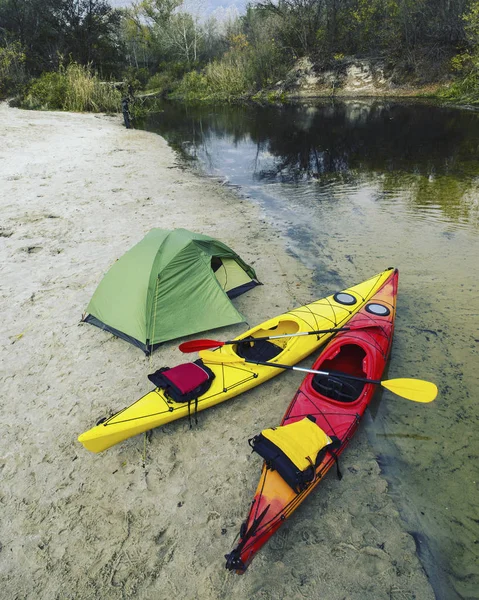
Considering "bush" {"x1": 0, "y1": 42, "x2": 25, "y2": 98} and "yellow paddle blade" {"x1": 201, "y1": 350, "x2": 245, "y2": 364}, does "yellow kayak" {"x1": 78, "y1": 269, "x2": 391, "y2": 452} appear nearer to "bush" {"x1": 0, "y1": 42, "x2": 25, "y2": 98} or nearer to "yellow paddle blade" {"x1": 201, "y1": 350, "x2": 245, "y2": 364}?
"yellow paddle blade" {"x1": 201, "y1": 350, "x2": 245, "y2": 364}

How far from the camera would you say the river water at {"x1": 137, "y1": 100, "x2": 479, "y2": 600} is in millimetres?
3631

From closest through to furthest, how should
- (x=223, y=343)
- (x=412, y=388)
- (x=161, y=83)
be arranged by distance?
(x=412, y=388), (x=223, y=343), (x=161, y=83)

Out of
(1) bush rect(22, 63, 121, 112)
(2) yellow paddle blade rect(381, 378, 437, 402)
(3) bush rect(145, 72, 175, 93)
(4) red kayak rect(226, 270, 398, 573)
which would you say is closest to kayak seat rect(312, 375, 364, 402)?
(4) red kayak rect(226, 270, 398, 573)

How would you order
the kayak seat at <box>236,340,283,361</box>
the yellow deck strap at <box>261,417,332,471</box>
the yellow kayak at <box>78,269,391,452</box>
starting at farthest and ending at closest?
1. the kayak seat at <box>236,340,283,361</box>
2. the yellow kayak at <box>78,269,391,452</box>
3. the yellow deck strap at <box>261,417,332,471</box>

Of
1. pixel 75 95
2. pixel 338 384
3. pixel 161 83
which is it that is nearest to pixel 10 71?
pixel 75 95

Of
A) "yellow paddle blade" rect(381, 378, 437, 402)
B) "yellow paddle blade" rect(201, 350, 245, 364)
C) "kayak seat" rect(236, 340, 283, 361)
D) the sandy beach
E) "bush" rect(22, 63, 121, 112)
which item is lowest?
the sandy beach

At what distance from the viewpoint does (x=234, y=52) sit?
39.4 metres

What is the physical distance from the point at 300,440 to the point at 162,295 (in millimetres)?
3052

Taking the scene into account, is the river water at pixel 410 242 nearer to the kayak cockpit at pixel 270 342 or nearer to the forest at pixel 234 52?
the kayak cockpit at pixel 270 342

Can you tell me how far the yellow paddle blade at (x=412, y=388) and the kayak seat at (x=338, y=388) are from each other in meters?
0.38

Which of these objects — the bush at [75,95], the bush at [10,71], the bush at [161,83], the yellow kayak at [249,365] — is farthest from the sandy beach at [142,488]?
the bush at [161,83]

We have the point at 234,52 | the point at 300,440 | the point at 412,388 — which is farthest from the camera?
the point at 234,52

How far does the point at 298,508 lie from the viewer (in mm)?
3539

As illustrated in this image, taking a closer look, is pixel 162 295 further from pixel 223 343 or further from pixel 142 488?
pixel 142 488
